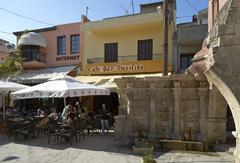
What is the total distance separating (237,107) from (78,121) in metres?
8.41

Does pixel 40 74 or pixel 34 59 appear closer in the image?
pixel 40 74

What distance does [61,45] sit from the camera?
23312mm

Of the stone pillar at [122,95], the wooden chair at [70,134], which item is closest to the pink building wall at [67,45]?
the stone pillar at [122,95]

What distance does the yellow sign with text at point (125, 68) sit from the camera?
1884cm

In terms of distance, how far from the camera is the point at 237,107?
460cm

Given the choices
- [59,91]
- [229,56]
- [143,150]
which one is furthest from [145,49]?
[229,56]

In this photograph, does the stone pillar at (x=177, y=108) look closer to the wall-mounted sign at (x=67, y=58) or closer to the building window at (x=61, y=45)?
the wall-mounted sign at (x=67, y=58)

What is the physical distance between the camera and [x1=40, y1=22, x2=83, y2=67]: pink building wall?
73.6 feet

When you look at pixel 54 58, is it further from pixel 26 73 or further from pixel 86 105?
pixel 86 105

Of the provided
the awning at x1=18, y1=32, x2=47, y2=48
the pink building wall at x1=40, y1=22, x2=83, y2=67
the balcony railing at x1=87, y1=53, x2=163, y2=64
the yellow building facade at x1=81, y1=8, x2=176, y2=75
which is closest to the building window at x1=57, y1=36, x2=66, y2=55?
the pink building wall at x1=40, y1=22, x2=83, y2=67

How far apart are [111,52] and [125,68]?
2.21 metres

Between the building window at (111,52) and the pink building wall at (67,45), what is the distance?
2334mm

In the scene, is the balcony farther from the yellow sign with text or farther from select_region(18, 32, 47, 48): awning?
the yellow sign with text

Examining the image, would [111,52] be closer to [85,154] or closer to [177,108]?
[177,108]
